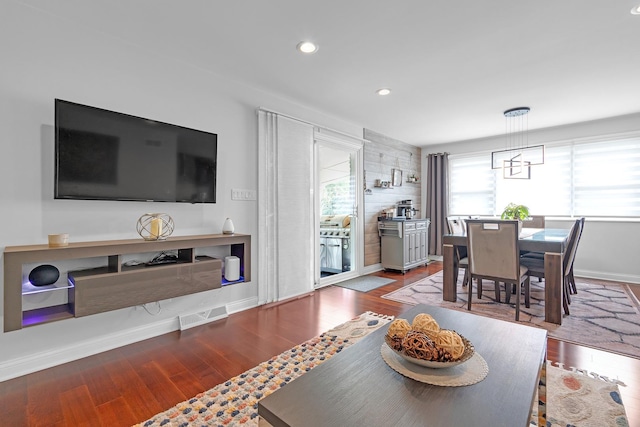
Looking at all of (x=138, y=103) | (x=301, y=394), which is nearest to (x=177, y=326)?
(x=138, y=103)

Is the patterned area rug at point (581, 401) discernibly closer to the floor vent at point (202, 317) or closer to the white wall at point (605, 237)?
the floor vent at point (202, 317)

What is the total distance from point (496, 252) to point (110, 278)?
3277 mm

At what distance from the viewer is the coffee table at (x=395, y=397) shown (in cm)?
83

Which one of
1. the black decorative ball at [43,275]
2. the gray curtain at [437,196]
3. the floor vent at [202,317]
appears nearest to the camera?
the black decorative ball at [43,275]

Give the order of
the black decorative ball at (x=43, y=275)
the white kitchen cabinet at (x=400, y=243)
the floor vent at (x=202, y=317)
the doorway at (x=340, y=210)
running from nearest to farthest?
the black decorative ball at (x=43, y=275)
the floor vent at (x=202, y=317)
the doorway at (x=340, y=210)
the white kitchen cabinet at (x=400, y=243)

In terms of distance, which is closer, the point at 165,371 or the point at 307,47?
the point at 165,371

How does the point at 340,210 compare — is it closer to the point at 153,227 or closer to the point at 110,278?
the point at 153,227

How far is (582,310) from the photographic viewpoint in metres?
3.11

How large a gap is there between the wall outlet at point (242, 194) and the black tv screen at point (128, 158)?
11.7 inches

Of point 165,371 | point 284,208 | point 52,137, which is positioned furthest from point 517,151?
point 52,137

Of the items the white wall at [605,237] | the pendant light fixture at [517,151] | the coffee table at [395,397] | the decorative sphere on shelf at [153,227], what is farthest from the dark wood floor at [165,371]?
the white wall at [605,237]

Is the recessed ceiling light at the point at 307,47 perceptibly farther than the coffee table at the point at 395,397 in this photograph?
Yes

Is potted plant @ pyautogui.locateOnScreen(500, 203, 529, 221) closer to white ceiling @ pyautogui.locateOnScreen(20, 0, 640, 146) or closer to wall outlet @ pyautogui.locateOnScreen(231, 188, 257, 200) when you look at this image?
white ceiling @ pyautogui.locateOnScreen(20, 0, 640, 146)

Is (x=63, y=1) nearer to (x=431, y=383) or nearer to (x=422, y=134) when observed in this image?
(x=431, y=383)
